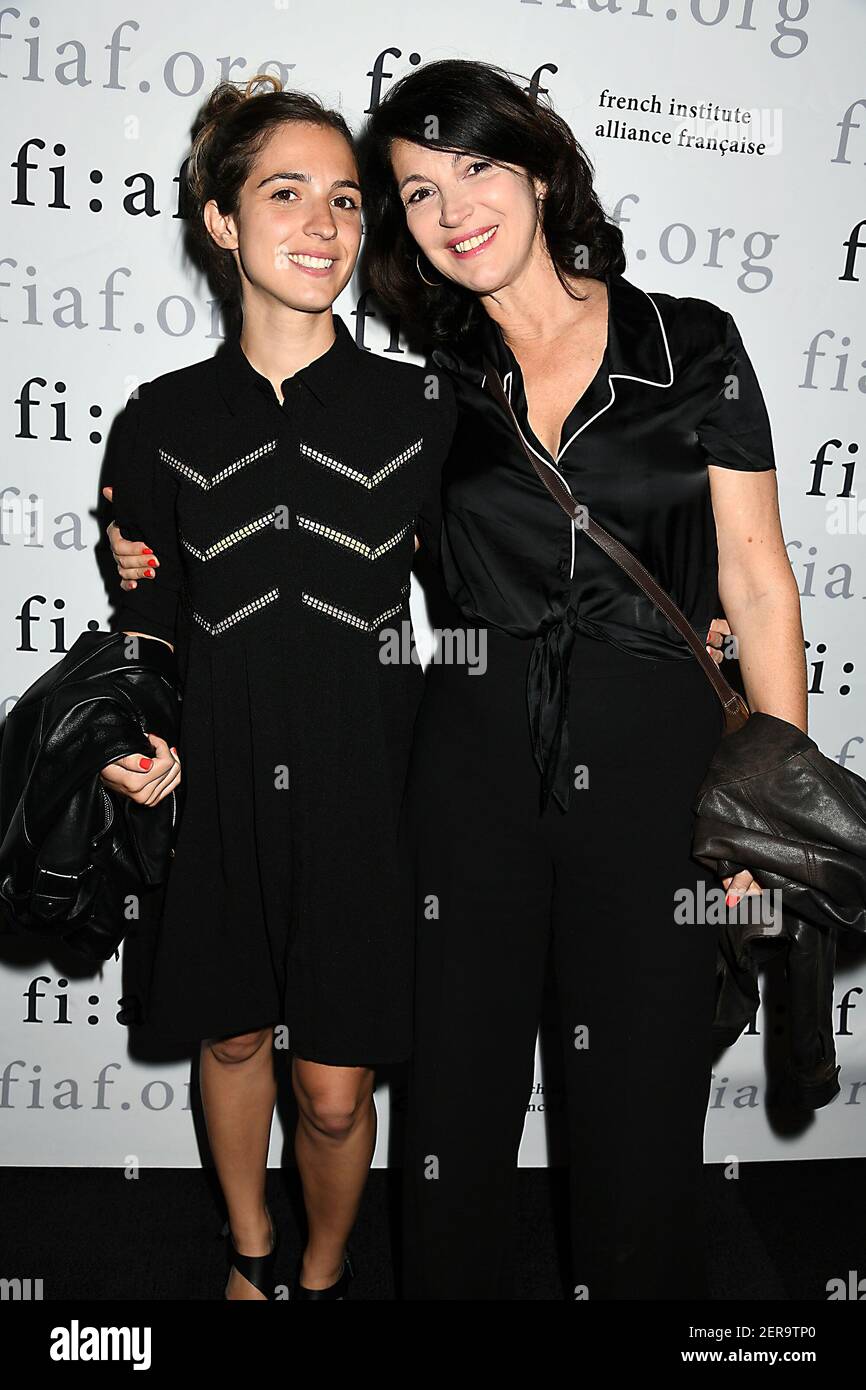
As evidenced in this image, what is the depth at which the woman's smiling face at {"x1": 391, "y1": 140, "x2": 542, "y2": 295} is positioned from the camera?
193cm

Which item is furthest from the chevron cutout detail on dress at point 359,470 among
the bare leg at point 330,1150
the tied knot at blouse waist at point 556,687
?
the bare leg at point 330,1150

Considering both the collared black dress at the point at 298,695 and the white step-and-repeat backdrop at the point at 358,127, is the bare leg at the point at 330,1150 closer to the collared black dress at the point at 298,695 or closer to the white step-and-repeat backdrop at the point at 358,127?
the collared black dress at the point at 298,695

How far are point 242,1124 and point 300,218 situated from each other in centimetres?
176

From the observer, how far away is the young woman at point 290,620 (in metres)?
2.06

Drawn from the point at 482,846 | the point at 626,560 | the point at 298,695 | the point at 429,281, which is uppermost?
the point at 429,281

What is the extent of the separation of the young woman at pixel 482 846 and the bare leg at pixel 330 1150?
0.77 ft

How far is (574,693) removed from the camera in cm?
185

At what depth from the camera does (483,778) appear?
6.33 ft

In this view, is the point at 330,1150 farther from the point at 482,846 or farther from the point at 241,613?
the point at 241,613

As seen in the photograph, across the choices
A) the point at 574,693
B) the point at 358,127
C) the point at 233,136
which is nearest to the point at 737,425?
the point at 574,693

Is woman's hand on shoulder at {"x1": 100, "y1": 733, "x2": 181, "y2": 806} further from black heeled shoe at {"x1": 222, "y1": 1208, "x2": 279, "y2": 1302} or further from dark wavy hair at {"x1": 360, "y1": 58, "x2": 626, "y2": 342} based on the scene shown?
black heeled shoe at {"x1": 222, "y1": 1208, "x2": 279, "y2": 1302}

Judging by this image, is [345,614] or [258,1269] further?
[258,1269]
